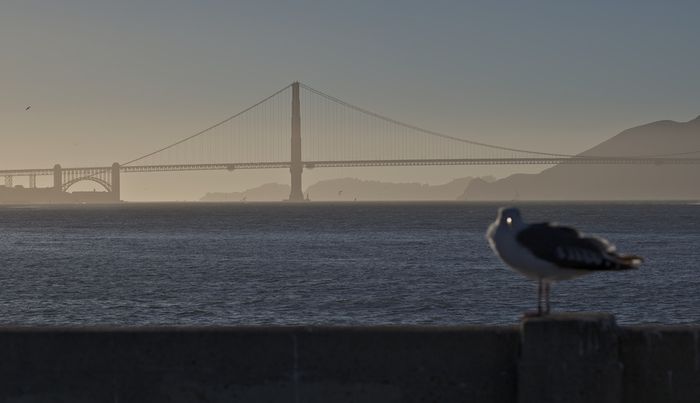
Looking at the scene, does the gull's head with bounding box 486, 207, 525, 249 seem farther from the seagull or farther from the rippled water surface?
the rippled water surface

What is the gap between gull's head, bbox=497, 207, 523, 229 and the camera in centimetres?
504

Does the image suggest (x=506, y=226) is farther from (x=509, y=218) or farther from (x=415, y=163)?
(x=415, y=163)

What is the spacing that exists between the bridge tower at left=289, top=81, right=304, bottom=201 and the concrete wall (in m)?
154

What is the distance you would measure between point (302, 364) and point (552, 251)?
1.29 metres

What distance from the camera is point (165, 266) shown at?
4753cm

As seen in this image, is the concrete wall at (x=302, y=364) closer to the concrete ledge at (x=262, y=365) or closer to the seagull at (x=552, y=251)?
the concrete ledge at (x=262, y=365)

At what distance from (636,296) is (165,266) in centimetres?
2225

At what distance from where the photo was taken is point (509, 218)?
5074mm

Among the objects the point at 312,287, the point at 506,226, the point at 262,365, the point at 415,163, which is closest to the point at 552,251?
the point at 506,226

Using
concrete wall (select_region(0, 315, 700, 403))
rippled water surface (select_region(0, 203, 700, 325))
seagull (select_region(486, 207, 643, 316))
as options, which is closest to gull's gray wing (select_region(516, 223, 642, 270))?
seagull (select_region(486, 207, 643, 316))

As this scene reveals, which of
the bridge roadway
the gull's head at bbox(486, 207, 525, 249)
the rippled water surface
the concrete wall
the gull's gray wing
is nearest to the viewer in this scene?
the gull's gray wing

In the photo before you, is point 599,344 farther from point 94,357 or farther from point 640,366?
point 94,357

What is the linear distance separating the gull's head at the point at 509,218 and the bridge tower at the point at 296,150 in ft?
506

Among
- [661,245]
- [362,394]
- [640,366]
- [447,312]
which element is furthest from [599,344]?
[661,245]
